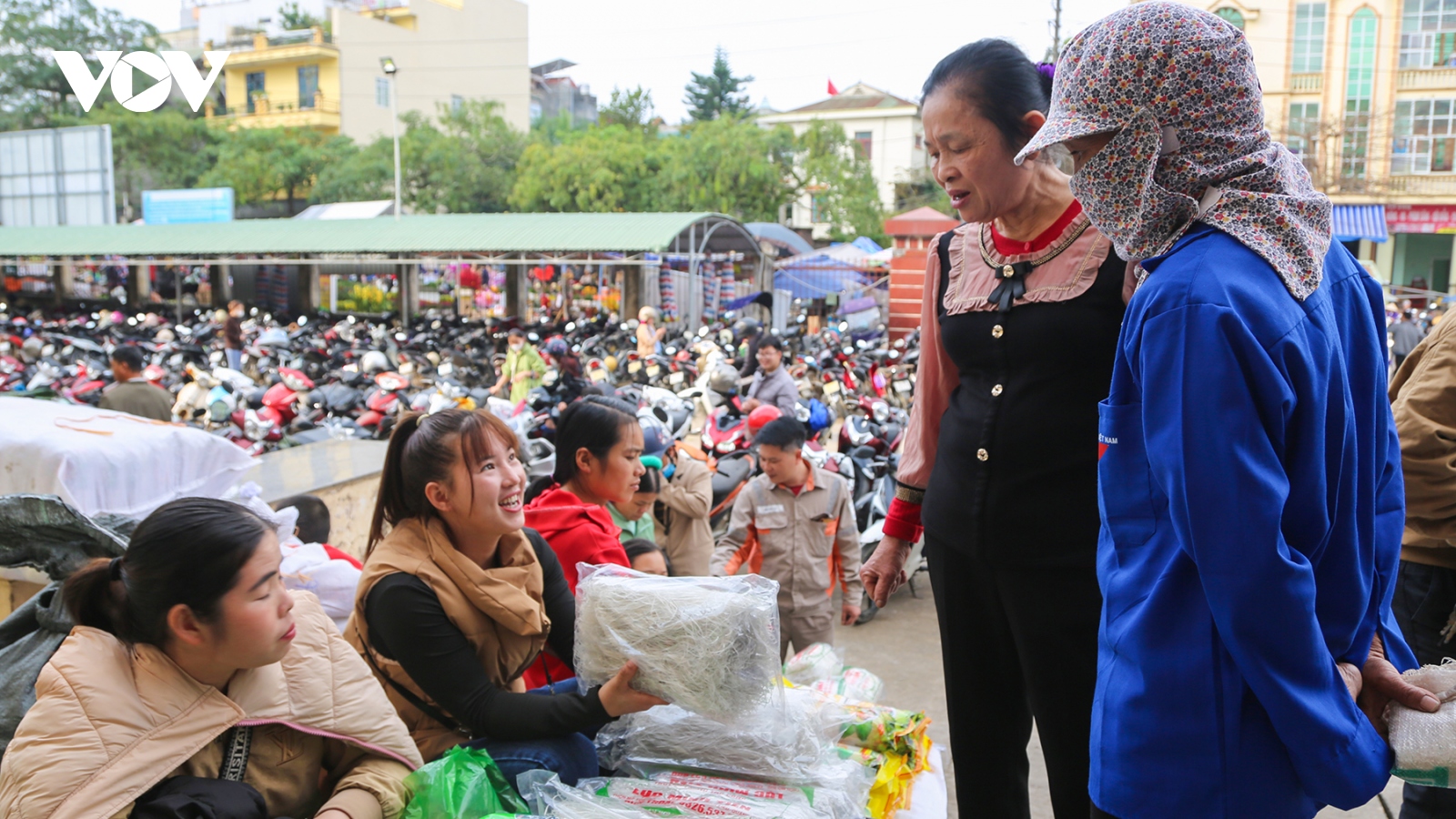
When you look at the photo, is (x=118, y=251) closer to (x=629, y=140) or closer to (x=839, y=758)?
(x=629, y=140)

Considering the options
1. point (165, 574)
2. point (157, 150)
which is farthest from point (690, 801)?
point (157, 150)

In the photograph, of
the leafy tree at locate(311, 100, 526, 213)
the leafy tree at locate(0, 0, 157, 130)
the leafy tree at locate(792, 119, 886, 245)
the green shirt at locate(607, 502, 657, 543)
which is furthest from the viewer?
the leafy tree at locate(0, 0, 157, 130)

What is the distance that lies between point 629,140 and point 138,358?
22.8m

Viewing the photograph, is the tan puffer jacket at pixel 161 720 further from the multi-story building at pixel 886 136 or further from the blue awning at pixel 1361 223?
the multi-story building at pixel 886 136

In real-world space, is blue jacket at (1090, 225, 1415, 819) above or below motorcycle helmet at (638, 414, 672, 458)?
above

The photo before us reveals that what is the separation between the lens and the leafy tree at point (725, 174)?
25.2m

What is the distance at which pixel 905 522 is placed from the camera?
6.30ft

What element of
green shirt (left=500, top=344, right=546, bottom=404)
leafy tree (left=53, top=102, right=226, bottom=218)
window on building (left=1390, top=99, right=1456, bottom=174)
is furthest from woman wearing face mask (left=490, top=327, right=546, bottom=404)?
leafy tree (left=53, top=102, right=226, bottom=218)

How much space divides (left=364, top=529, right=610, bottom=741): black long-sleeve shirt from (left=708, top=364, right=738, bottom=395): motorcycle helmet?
21.8 feet

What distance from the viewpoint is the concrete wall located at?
3544 centimetres

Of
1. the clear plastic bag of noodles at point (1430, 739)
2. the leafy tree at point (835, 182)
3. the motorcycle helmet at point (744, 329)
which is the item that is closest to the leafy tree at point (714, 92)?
the leafy tree at point (835, 182)

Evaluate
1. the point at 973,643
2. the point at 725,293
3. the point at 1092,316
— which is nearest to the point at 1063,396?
the point at 1092,316

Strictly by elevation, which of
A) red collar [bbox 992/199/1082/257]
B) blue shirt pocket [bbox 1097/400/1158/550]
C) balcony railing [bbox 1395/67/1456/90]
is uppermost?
balcony railing [bbox 1395/67/1456/90]

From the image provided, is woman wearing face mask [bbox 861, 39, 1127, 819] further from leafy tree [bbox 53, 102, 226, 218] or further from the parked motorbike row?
leafy tree [bbox 53, 102, 226, 218]
